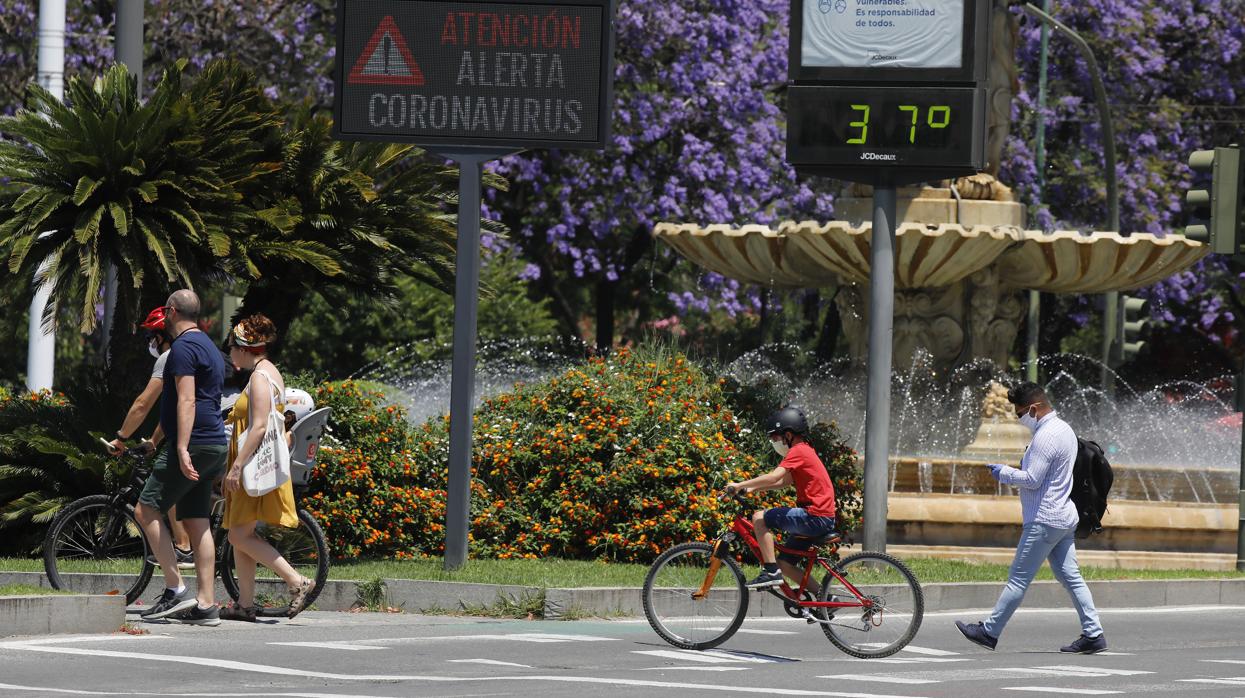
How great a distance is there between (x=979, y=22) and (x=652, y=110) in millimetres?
16731

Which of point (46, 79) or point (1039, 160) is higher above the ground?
point (1039, 160)

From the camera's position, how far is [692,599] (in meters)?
11.9

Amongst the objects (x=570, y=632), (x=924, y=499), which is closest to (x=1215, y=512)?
(x=924, y=499)

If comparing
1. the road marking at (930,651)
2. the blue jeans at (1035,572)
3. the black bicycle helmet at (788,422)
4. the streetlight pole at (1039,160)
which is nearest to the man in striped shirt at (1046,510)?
the blue jeans at (1035,572)

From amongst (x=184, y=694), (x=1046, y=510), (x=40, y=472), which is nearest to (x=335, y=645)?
(x=184, y=694)

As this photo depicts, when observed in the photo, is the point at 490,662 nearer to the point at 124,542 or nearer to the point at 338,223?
the point at 124,542

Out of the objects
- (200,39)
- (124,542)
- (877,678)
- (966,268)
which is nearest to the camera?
(877,678)

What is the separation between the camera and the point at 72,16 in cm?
3180

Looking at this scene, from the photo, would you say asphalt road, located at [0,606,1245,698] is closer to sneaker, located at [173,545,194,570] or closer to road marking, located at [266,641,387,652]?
road marking, located at [266,641,387,652]

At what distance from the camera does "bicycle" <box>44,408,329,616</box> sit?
1254 centimetres

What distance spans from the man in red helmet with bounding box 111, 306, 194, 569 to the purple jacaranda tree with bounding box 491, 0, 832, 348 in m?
20.0

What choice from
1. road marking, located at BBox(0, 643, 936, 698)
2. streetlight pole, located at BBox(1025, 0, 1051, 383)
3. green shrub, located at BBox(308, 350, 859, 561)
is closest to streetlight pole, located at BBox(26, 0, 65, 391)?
green shrub, located at BBox(308, 350, 859, 561)

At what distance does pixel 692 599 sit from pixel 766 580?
0.41 meters

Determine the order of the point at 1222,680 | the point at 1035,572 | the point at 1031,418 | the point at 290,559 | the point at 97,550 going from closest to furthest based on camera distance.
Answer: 1. the point at 1222,680
2. the point at 1035,572
3. the point at 1031,418
4. the point at 97,550
5. the point at 290,559
